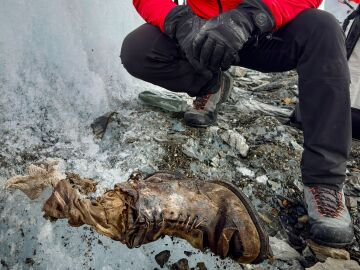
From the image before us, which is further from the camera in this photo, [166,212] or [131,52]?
[131,52]

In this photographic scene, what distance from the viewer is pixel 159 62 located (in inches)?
94.3

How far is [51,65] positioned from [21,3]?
41 cm

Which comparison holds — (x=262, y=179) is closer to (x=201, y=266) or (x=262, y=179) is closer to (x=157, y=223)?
(x=201, y=266)

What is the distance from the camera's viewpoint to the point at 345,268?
1.59 metres

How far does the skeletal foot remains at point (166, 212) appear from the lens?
4.67ft

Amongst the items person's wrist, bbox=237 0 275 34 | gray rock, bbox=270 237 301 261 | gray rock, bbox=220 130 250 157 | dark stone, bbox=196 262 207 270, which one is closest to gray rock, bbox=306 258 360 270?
gray rock, bbox=270 237 301 261

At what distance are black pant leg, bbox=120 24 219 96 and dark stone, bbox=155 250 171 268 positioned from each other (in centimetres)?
127

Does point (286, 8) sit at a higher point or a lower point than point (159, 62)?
higher

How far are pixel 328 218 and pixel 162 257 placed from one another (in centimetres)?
85

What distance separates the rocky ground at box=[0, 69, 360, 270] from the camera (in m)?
1.67

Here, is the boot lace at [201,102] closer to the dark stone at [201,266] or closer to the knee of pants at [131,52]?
the knee of pants at [131,52]

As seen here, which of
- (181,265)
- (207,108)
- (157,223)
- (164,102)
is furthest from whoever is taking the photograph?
(164,102)

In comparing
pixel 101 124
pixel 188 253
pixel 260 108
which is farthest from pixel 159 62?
pixel 188 253

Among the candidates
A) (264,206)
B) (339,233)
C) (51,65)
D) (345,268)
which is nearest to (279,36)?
(264,206)
